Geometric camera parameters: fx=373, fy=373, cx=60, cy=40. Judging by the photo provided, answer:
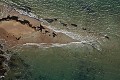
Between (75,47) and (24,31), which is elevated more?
(24,31)

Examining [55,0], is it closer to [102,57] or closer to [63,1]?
[63,1]

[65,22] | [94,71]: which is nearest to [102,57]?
[94,71]

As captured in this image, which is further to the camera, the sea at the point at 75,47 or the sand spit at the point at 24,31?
the sand spit at the point at 24,31

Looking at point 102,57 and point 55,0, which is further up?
point 55,0
